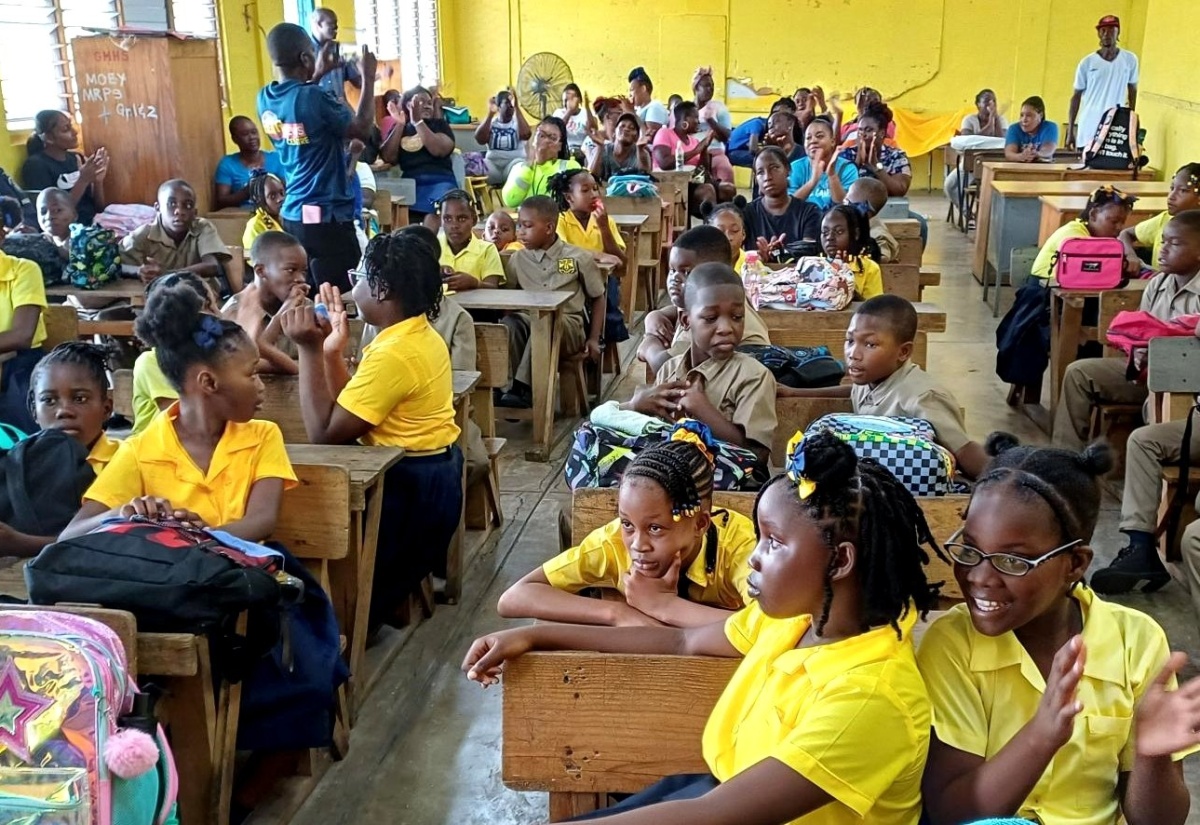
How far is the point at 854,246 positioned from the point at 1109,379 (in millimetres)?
1130

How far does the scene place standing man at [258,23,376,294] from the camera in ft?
16.5

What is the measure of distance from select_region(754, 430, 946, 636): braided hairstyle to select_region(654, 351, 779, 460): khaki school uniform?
135 cm

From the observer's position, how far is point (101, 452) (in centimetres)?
267

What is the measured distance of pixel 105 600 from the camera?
1947 mm

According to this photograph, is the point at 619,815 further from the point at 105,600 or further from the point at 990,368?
the point at 990,368

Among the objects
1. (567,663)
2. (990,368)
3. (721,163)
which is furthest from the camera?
(721,163)

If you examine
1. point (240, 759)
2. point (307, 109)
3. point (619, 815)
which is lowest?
point (240, 759)

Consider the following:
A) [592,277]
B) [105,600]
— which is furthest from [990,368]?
[105,600]

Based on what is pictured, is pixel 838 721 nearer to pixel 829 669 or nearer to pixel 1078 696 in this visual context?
pixel 829 669

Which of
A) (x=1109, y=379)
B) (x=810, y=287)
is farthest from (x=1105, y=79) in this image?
(x=810, y=287)

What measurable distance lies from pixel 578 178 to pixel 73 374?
11.5 feet

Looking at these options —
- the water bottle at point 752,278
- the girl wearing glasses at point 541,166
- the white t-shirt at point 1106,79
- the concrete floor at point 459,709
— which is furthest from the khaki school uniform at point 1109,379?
the white t-shirt at point 1106,79

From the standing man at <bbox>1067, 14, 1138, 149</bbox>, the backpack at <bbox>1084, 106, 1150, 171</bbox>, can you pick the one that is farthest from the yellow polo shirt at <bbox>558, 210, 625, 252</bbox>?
the standing man at <bbox>1067, 14, 1138, 149</bbox>

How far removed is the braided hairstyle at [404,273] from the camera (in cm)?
299
